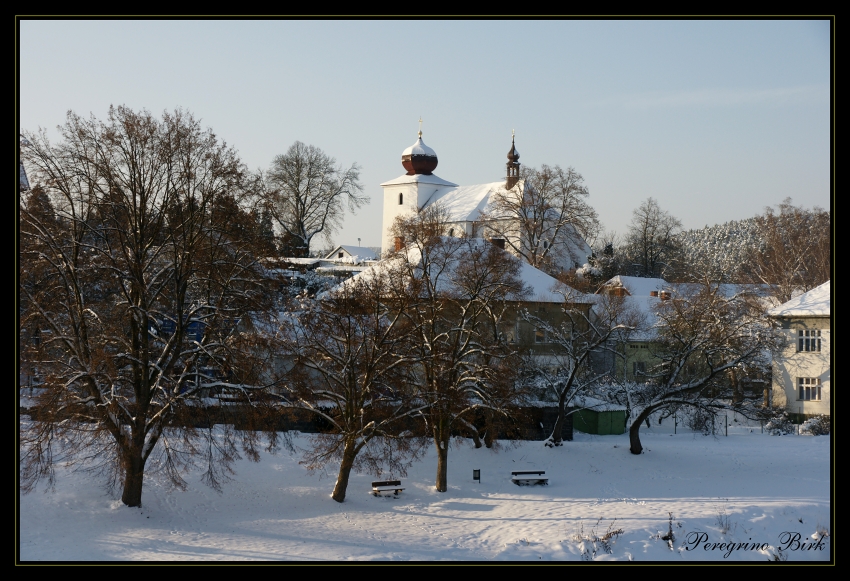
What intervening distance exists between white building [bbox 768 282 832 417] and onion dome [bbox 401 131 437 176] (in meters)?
50.2

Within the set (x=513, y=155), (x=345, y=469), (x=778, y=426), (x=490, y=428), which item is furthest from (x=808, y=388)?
(x=513, y=155)

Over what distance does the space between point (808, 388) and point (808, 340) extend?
217 centimetres

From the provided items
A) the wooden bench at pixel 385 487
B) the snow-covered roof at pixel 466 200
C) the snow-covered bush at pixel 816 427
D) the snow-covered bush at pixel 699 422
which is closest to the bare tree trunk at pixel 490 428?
the wooden bench at pixel 385 487

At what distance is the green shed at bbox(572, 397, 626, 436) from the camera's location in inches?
1296

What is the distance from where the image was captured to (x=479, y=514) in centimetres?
2130

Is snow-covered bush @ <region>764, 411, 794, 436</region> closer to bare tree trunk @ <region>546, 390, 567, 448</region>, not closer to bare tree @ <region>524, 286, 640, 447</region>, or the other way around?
bare tree @ <region>524, 286, 640, 447</region>

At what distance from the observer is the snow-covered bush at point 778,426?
33.3 m

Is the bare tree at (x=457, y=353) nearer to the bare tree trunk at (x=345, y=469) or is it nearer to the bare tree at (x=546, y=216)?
the bare tree trunk at (x=345, y=469)

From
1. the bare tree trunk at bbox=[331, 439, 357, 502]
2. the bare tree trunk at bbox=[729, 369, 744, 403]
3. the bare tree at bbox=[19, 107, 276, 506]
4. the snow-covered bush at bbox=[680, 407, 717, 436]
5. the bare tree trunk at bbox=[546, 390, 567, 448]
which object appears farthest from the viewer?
the bare tree trunk at bbox=[729, 369, 744, 403]

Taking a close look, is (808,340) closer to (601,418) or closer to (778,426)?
(778,426)

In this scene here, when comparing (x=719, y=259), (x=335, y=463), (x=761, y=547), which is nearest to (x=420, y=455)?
(x=335, y=463)

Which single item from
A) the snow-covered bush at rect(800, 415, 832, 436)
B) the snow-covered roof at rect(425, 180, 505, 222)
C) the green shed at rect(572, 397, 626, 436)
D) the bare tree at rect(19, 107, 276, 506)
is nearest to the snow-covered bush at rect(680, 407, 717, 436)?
the green shed at rect(572, 397, 626, 436)

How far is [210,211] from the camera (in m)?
20.6

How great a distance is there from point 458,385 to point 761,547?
10055mm
